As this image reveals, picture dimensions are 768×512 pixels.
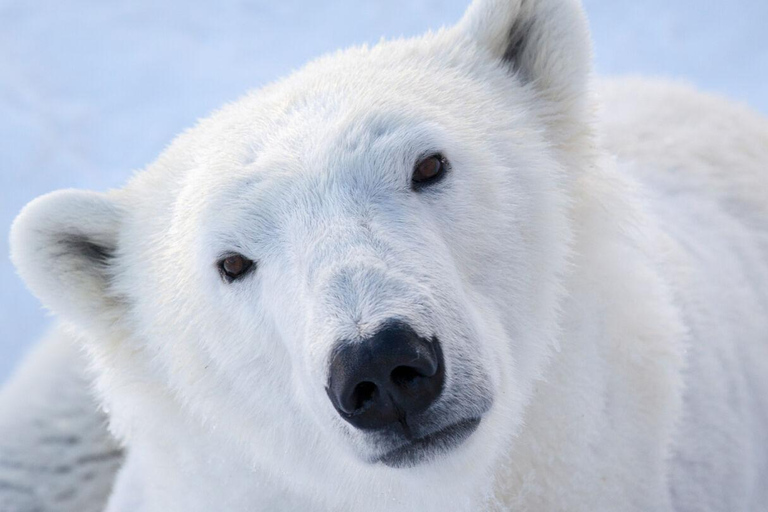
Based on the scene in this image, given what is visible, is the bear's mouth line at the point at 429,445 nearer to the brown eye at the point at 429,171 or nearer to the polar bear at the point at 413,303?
the polar bear at the point at 413,303

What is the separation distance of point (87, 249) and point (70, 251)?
75mm

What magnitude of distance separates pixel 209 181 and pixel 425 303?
0.81m

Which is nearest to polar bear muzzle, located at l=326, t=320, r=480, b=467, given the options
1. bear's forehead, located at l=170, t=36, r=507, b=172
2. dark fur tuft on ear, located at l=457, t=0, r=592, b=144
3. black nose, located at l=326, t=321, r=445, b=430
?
black nose, located at l=326, t=321, r=445, b=430

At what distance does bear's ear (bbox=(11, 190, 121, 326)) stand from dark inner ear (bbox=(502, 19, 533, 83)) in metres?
1.37

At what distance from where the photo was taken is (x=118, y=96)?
21.9ft

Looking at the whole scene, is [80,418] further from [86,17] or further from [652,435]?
[86,17]

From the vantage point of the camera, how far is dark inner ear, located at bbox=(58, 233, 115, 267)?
257 centimetres

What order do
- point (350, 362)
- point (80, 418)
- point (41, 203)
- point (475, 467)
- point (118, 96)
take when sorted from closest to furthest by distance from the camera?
1. point (350, 362)
2. point (475, 467)
3. point (41, 203)
4. point (80, 418)
5. point (118, 96)

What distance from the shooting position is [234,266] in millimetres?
2184

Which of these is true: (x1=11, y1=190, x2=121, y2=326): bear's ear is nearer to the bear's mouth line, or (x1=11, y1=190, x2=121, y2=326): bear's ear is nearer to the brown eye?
the brown eye

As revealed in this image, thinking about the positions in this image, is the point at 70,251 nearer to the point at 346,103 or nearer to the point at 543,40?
the point at 346,103

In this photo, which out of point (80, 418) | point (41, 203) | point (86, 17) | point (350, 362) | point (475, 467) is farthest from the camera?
point (86, 17)

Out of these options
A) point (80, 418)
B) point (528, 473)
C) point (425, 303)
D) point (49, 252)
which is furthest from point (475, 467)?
point (80, 418)

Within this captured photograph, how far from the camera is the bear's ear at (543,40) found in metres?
2.54
